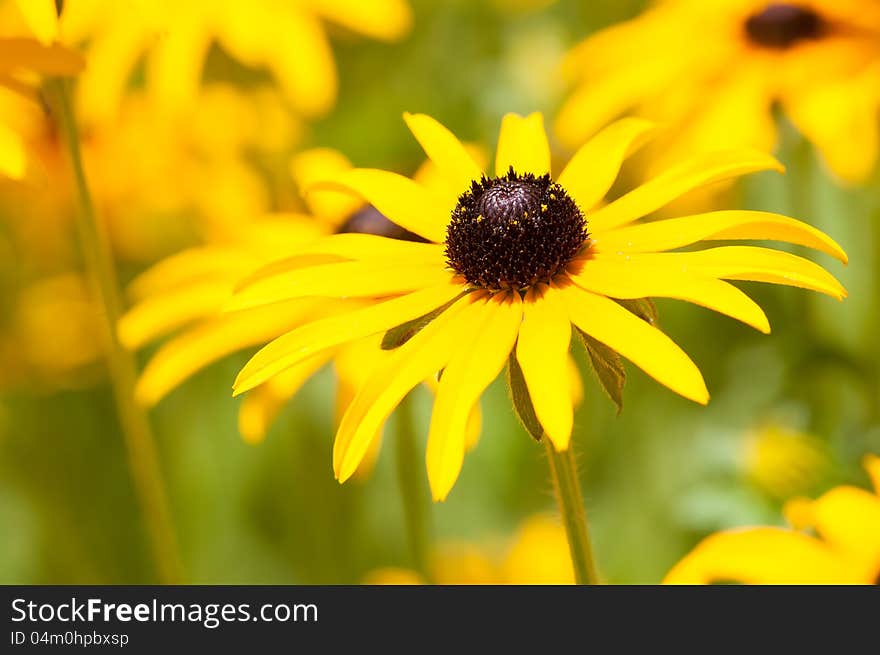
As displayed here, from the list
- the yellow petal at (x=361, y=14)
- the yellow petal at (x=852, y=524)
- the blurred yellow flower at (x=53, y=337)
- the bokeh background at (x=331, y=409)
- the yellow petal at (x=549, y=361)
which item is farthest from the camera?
the blurred yellow flower at (x=53, y=337)

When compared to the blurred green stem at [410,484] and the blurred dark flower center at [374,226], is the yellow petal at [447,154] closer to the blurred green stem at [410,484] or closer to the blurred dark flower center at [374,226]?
the blurred dark flower center at [374,226]

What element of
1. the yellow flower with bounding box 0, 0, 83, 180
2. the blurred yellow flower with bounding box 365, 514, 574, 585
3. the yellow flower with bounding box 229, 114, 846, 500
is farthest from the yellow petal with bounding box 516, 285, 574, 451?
the blurred yellow flower with bounding box 365, 514, 574, 585

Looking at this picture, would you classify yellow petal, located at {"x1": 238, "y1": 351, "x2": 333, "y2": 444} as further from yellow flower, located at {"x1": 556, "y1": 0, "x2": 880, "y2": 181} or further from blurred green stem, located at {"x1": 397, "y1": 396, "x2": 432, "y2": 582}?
yellow flower, located at {"x1": 556, "y1": 0, "x2": 880, "y2": 181}

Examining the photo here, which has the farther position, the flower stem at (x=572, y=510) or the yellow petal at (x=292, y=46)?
the yellow petal at (x=292, y=46)

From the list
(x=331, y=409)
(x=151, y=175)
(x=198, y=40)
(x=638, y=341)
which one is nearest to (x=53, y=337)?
(x=151, y=175)

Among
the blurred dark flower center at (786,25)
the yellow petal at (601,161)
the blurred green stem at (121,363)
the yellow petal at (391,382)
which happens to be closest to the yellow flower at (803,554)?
the yellow petal at (391,382)

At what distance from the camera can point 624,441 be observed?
7.06 feet

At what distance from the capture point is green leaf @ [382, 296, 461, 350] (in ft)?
3.65

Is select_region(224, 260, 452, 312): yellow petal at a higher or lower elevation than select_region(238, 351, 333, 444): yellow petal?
lower

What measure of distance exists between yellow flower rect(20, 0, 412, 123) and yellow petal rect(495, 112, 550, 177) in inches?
30.1

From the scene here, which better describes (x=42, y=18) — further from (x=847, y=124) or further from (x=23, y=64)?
(x=847, y=124)

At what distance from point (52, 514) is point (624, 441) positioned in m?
1.04

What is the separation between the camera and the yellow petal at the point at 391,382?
0.94m

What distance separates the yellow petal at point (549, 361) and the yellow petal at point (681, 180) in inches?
5.5
